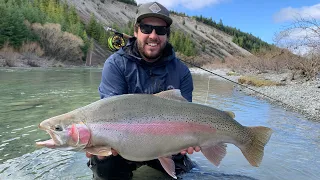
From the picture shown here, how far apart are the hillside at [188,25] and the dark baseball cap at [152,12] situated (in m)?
99.9

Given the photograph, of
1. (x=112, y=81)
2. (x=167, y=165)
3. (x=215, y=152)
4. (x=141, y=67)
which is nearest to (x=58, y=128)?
(x=167, y=165)

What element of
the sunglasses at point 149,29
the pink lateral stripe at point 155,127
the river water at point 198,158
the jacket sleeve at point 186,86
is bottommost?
the river water at point 198,158

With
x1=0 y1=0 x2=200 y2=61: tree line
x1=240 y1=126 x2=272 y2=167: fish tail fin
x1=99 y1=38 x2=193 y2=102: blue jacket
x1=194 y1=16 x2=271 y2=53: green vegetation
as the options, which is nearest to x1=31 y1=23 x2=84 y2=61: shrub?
x1=0 y1=0 x2=200 y2=61: tree line

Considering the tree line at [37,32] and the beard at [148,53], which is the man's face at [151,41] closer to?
the beard at [148,53]

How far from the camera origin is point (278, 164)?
17.8ft

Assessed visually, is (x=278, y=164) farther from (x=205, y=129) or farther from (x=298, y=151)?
(x=205, y=129)

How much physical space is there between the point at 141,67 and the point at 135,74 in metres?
0.12

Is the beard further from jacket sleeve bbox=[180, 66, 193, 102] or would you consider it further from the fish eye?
the fish eye

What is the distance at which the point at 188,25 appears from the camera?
167875 mm

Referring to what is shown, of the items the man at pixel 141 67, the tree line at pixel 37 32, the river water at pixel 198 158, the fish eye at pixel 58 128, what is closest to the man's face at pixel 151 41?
the man at pixel 141 67

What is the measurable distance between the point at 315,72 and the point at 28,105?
17.1 metres

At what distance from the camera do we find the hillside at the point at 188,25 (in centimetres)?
12081

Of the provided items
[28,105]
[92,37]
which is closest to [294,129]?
[28,105]

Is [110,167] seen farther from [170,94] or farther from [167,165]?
[170,94]
